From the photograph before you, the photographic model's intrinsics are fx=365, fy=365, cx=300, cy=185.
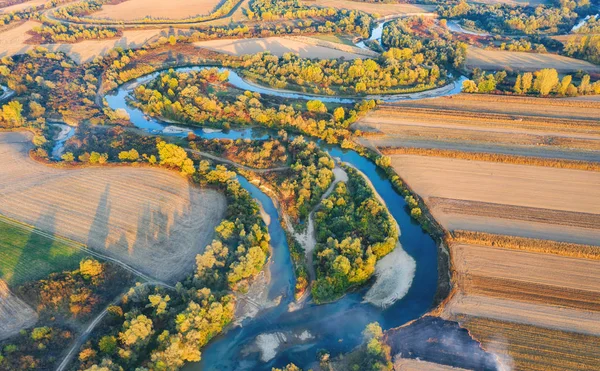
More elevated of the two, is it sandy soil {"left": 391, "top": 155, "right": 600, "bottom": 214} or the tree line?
sandy soil {"left": 391, "top": 155, "right": 600, "bottom": 214}

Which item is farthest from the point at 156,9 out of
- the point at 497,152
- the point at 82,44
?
the point at 497,152

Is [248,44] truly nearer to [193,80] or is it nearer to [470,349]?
[193,80]

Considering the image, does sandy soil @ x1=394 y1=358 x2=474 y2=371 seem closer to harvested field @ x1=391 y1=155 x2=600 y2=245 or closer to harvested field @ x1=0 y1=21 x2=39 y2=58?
harvested field @ x1=391 y1=155 x2=600 y2=245

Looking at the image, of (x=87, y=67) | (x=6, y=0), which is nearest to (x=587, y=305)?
(x=87, y=67)

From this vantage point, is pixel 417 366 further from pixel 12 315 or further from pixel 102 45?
pixel 102 45

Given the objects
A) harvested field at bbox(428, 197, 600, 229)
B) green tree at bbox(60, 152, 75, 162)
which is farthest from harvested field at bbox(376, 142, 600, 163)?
green tree at bbox(60, 152, 75, 162)

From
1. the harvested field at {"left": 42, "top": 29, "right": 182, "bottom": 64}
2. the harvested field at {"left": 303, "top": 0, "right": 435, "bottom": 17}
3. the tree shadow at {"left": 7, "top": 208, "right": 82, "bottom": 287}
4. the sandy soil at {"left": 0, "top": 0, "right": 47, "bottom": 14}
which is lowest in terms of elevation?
the tree shadow at {"left": 7, "top": 208, "right": 82, "bottom": 287}

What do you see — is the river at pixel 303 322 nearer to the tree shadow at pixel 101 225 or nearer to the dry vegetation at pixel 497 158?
the dry vegetation at pixel 497 158
